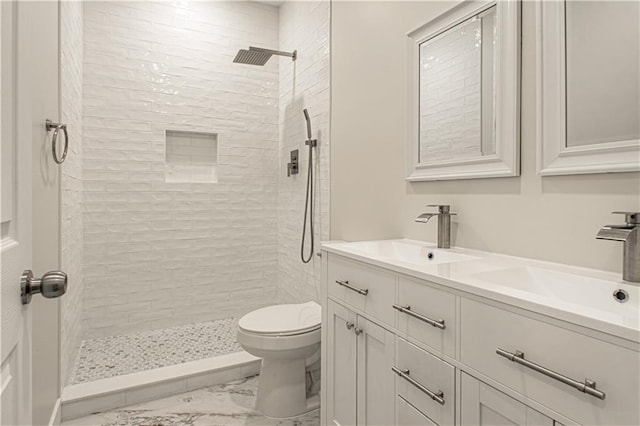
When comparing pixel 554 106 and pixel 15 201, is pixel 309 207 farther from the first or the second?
pixel 15 201

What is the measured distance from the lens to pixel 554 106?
3.82ft

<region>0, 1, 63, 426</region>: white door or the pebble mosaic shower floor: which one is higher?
<region>0, 1, 63, 426</region>: white door

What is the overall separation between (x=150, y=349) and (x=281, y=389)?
1202 mm

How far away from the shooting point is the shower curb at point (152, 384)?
198 centimetres

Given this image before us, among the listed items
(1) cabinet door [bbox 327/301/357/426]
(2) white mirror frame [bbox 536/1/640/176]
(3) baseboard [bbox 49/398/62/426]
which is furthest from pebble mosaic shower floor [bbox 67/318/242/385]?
(2) white mirror frame [bbox 536/1/640/176]

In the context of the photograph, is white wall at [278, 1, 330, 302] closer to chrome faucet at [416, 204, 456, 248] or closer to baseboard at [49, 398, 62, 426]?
chrome faucet at [416, 204, 456, 248]

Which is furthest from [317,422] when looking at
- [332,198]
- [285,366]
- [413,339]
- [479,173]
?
[479,173]

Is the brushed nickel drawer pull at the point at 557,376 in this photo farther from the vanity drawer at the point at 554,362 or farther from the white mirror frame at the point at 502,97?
the white mirror frame at the point at 502,97

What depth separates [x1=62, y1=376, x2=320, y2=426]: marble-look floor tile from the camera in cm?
193

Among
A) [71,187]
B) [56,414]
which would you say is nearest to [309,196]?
[71,187]

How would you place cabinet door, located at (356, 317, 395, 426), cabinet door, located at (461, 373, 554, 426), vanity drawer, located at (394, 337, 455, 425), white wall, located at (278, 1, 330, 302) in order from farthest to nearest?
white wall, located at (278, 1, 330, 302), cabinet door, located at (356, 317, 395, 426), vanity drawer, located at (394, 337, 455, 425), cabinet door, located at (461, 373, 554, 426)

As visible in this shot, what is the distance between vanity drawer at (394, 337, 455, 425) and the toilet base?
0.93 meters

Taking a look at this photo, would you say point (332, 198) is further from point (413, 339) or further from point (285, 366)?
point (413, 339)

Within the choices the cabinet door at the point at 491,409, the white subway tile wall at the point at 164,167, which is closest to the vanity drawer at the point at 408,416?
the cabinet door at the point at 491,409
